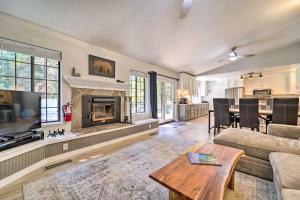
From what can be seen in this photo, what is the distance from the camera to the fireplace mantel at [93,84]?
3257mm

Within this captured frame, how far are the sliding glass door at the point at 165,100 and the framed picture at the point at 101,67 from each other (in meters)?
2.59

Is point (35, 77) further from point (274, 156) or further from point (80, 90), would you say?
point (274, 156)

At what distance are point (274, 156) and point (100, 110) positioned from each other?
3.65m

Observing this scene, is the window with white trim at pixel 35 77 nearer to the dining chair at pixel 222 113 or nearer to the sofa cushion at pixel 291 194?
the sofa cushion at pixel 291 194

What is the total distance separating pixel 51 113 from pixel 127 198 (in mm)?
2551

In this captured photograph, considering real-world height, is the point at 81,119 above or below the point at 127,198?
above

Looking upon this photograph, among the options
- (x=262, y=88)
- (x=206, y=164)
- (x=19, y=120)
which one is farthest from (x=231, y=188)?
(x=262, y=88)

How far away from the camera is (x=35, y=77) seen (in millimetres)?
2902

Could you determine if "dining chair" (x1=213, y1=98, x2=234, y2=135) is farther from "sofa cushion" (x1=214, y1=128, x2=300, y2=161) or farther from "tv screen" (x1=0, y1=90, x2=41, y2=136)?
"tv screen" (x1=0, y1=90, x2=41, y2=136)

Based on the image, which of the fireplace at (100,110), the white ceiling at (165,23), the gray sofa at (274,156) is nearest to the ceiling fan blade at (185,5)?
the white ceiling at (165,23)

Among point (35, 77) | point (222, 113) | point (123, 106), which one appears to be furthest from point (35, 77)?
point (222, 113)

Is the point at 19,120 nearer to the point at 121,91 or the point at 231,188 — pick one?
the point at 121,91

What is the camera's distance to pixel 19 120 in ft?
7.46

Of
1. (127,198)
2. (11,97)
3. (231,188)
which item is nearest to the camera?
(127,198)
